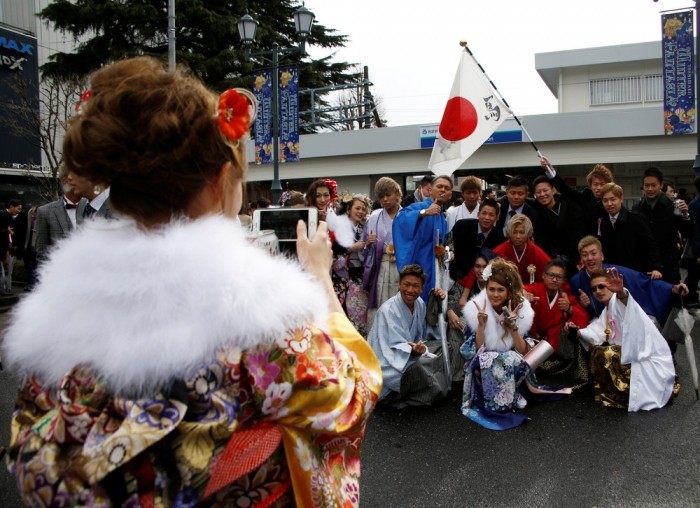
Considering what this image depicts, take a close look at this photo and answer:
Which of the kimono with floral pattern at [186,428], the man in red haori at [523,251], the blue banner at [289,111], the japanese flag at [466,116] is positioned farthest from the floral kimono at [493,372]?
the blue banner at [289,111]

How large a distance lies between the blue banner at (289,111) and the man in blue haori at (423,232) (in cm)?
846

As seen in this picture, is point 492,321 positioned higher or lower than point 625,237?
lower

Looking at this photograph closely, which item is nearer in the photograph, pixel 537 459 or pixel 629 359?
pixel 537 459

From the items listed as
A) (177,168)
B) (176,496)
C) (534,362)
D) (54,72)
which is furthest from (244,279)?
(54,72)

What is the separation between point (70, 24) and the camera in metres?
16.8

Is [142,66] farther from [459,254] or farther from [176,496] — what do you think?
[459,254]

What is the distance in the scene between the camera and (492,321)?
444 cm

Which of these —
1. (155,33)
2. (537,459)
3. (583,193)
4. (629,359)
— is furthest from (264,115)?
(537,459)

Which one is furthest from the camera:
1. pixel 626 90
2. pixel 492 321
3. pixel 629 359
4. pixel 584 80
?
pixel 584 80

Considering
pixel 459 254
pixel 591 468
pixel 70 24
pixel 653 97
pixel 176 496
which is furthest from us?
pixel 653 97

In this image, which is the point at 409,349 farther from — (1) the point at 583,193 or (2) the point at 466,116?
(2) the point at 466,116

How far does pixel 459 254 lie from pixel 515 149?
12472 millimetres

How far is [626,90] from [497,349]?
66.6 ft

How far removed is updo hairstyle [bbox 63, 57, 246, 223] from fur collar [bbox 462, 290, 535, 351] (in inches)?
144
